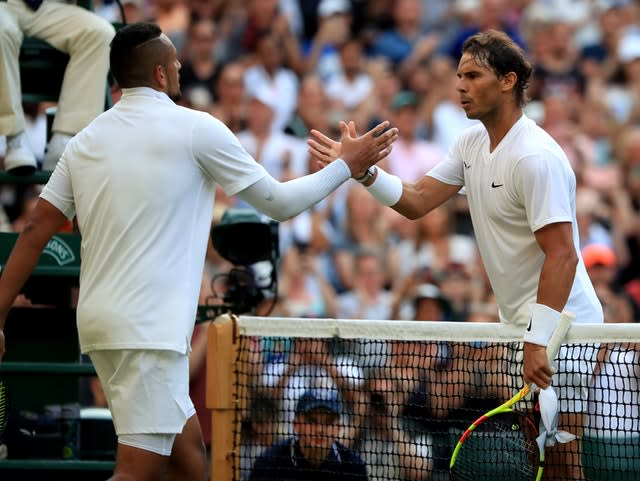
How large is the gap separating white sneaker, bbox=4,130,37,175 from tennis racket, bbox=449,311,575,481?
2693 millimetres

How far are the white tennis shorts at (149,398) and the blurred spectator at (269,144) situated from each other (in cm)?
610

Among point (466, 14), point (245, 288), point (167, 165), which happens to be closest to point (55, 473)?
point (245, 288)

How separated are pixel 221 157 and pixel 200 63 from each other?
7.08 meters

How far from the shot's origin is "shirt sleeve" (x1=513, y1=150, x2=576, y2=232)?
17.7 feet

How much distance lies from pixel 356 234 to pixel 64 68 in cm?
406

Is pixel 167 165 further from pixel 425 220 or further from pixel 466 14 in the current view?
pixel 466 14

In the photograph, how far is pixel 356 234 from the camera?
10.8m

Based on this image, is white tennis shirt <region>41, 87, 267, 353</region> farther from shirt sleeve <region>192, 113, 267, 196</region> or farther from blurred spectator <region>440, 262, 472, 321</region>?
blurred spectator <region>440, 262, 472, 321</region>

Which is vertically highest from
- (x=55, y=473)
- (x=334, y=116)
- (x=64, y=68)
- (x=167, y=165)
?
(x=334, y=116)

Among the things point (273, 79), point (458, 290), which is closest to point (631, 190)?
point (458, 290)

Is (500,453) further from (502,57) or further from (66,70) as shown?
(66,70)

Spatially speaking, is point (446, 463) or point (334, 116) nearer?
point (446, 463)

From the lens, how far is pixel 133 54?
5.14 metres

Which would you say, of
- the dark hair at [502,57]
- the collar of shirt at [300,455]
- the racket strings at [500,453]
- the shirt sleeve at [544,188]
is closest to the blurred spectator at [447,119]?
the collar of shirt at [300,455]
